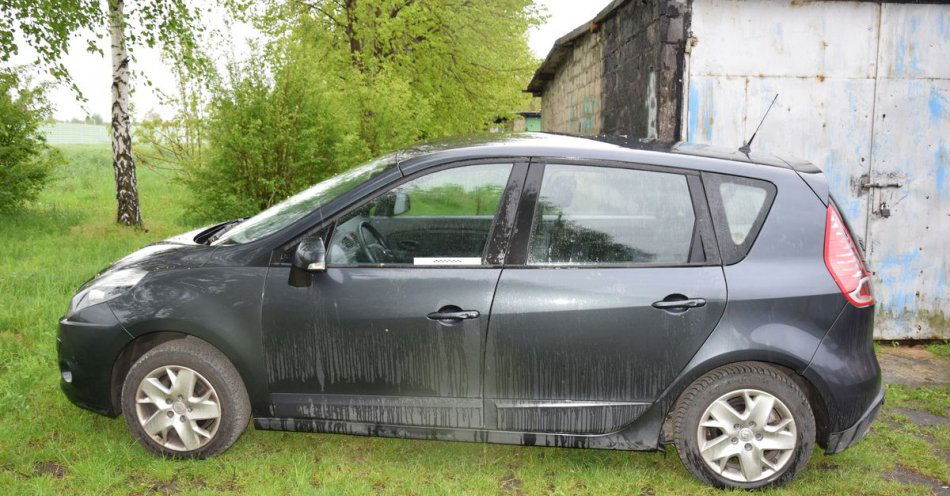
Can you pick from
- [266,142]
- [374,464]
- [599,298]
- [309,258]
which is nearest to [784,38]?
[599,298]

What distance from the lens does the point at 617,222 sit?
135 inches

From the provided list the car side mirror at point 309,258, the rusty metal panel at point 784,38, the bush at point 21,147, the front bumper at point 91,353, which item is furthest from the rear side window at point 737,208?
the bush at point 21,147

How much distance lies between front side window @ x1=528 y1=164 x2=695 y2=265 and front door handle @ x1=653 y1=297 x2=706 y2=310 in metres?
0.18

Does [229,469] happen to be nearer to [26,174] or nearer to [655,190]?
[655,190]

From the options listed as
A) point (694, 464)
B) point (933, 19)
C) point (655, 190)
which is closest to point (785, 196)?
point (655, 190)

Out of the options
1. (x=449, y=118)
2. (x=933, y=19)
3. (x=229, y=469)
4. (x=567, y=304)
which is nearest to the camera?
(x=567, y=304)

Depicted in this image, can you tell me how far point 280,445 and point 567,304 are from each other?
1852 millimetres

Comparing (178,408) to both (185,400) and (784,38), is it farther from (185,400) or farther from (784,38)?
(784,38)

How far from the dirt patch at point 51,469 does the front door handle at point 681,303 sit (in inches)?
122

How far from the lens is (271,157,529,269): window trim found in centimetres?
346

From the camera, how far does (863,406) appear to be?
3455 millimetres

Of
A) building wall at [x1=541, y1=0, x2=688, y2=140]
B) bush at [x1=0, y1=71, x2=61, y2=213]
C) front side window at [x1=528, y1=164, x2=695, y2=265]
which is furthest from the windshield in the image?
bush at [x1=0, y1=71, x2=61, y2=213]

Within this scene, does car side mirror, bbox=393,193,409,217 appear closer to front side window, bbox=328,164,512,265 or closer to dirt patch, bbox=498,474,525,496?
front side window, bbox=328,164,512,265

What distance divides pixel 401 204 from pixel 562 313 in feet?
3.16
